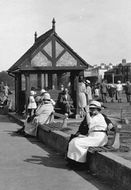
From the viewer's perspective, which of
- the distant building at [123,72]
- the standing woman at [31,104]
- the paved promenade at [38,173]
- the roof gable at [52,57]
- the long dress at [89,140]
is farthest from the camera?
the distant building at [123,72]

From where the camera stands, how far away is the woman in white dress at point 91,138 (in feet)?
30.7

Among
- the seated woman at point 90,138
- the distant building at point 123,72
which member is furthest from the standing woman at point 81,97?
the distant building at point 123,72

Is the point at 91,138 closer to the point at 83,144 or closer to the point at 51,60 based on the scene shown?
the point at 83,144

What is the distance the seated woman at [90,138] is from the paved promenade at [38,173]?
12.5 inches

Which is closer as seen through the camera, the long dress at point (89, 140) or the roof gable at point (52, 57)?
the long dress at point (89, 140)

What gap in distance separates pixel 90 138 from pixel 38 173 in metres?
1.28

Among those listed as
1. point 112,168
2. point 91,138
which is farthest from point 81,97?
point 112,168

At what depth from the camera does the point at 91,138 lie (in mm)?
9547

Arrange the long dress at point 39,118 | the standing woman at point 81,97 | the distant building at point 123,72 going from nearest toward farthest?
the long dress at point 39,118 → the standing woman at point 81,97 → the distant building at point 123,72

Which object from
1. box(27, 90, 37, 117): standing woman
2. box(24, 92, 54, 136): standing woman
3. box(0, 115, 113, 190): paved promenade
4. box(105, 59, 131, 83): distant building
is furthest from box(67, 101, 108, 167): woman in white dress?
box(105, 59, 131, 83): distant building

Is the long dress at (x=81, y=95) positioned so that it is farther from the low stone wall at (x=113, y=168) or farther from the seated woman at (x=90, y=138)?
the low stone wall at (x=113, y=168)

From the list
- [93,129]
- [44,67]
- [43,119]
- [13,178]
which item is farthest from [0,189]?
[44,67]

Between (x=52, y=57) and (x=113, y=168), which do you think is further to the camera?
(x=52, y=57)

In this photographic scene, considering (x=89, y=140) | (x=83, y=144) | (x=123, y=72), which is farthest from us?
(x=123, y=72)
